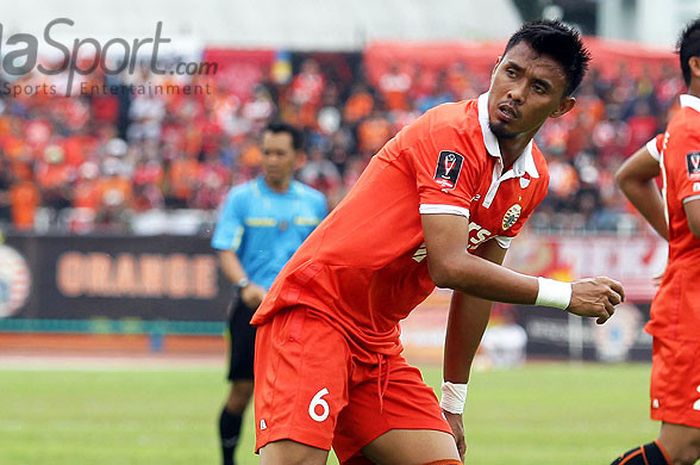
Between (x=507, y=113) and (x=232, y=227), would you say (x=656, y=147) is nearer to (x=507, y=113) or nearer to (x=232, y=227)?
(x=507, y=113)

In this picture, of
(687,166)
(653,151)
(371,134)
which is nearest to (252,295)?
(653,151)

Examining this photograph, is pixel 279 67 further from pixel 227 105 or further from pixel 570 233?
pixel 570 233

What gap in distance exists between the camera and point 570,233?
804 inches

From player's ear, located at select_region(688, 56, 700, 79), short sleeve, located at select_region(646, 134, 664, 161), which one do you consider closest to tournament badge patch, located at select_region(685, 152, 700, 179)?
player's ear, located at select_region(688, 56, 700, 79)

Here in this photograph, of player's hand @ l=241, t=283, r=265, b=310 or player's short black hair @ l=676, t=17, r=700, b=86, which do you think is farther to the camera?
player's hand @ l=241, t=283, r=265, b=310

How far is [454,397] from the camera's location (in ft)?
18.9

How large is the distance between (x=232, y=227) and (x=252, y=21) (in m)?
22.8

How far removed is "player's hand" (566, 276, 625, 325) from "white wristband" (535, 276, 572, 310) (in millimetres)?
19

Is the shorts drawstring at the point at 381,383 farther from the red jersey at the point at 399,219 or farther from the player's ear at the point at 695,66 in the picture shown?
the player's ear at the point at 695,66

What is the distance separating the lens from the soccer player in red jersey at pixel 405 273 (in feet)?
15.9

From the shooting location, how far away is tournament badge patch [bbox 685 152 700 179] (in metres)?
5.95

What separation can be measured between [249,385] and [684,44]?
14.1 feet

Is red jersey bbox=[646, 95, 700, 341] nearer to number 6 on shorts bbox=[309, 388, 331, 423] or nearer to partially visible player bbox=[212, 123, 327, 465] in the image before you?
number 6 on shorts bbox=[309, 388, 331, 423]

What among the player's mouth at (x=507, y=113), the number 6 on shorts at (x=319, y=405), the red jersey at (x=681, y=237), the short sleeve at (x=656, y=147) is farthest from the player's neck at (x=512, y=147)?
the short sleeve at (x=656, y=147)
